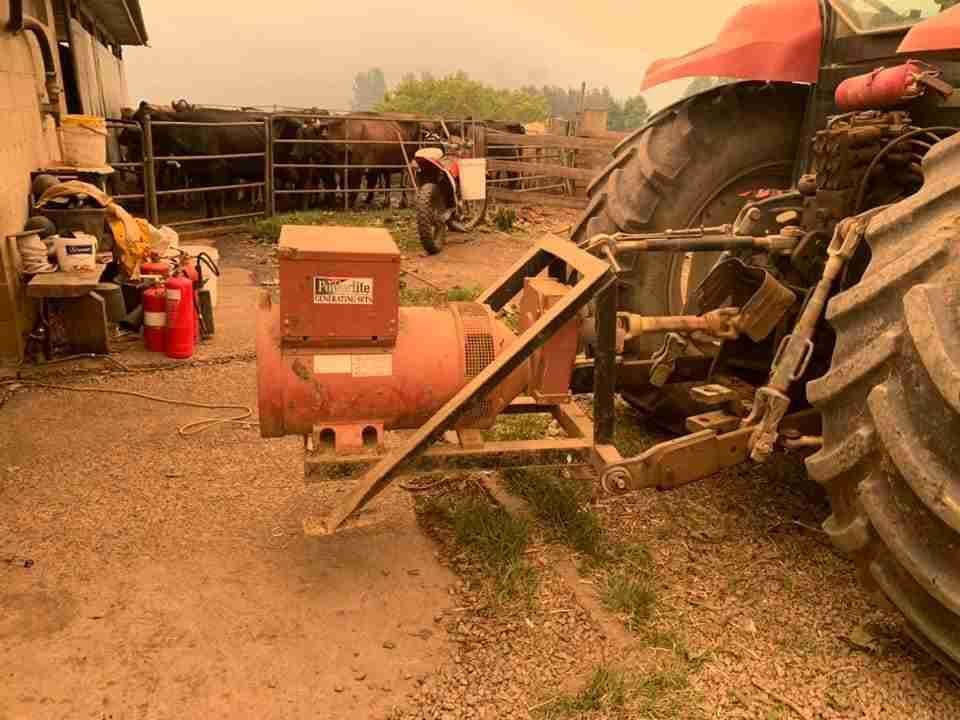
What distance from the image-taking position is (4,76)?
4629mm

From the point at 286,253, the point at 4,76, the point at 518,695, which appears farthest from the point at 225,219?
the point at 518,695

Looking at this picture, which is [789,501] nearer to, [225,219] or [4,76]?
[4,76]

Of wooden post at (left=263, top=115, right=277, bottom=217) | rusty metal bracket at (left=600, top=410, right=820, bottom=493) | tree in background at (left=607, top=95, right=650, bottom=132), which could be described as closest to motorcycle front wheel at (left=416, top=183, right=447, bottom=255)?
wooden post at (left=263, top=115, right=277, bottom=217)

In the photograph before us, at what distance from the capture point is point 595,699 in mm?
1976

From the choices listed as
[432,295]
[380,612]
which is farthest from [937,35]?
[432,295]

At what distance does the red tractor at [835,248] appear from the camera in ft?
5.66

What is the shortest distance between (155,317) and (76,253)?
0.60 meters

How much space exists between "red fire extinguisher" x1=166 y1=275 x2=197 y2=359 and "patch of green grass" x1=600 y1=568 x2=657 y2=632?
10.8 ft

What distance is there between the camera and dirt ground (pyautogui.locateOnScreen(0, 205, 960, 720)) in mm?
2006

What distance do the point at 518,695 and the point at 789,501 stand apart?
4.93ft

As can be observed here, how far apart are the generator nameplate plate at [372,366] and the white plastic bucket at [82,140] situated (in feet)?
15.9

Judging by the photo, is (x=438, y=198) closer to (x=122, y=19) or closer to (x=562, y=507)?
(x=562, y=507)

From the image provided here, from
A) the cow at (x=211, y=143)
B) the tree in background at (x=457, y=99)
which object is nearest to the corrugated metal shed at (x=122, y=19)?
the cow at (x=211, y=143)

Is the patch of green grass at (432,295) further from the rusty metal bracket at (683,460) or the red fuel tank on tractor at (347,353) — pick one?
the rusty metal bracket at (683,460)
